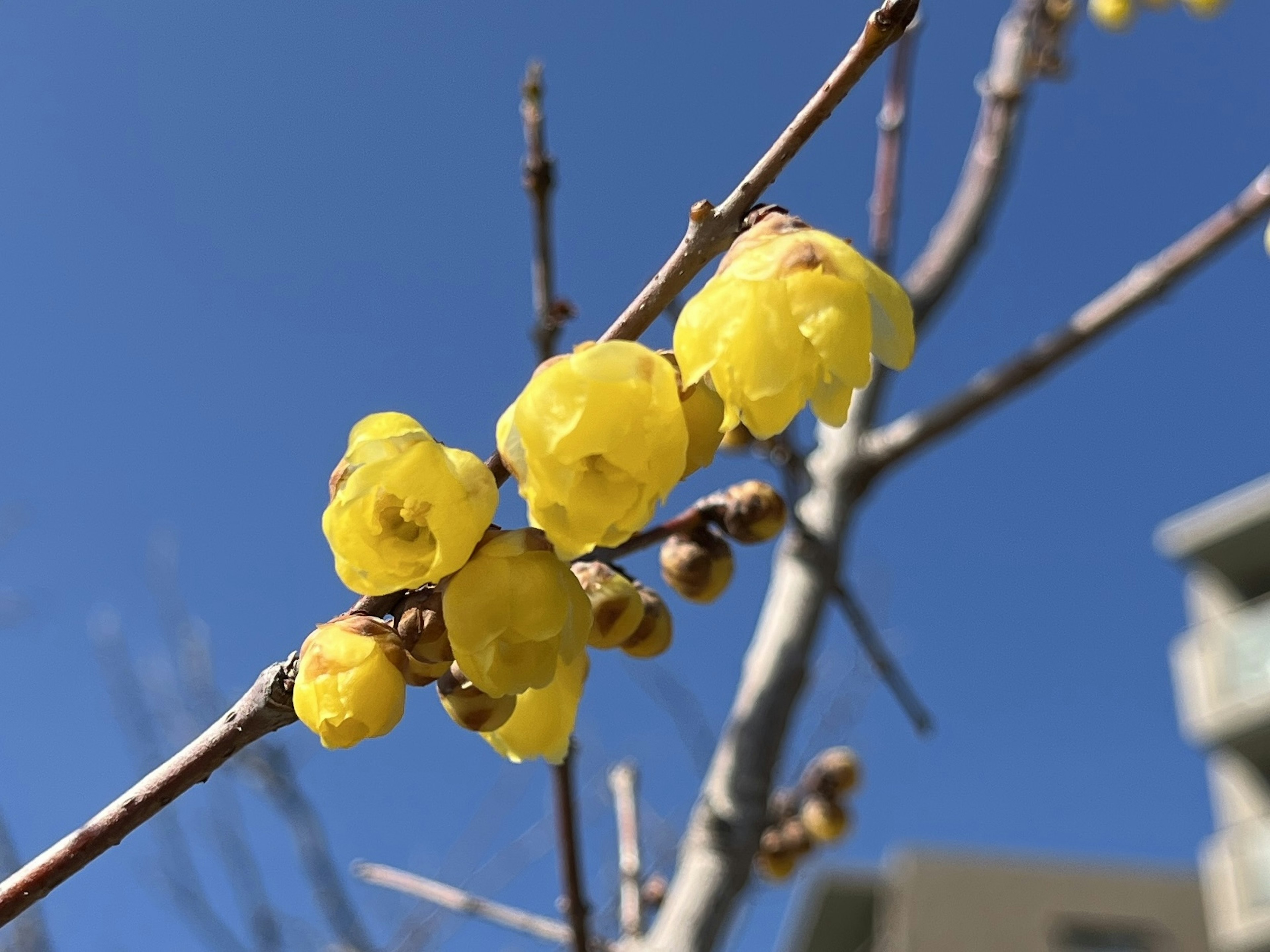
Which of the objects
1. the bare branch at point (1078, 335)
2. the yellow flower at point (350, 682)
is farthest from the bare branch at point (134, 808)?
the bare branch at point (1078, 335)

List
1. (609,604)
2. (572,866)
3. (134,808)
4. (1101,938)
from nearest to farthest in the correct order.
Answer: (134,808) → (609,604) → (572,866) → (1101,938)

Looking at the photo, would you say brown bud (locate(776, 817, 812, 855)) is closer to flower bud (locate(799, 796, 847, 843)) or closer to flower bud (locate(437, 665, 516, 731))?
flower bud (locate(799, 796, 847, 843))

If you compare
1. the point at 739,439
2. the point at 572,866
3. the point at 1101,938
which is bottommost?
the point at 1101,938

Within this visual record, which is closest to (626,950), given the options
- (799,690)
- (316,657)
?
(799,690)

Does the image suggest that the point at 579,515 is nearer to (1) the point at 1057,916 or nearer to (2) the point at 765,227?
(2) the point at 765,227

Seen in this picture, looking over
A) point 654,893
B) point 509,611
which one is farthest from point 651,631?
point 654,893

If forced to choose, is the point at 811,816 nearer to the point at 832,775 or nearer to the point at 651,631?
the point at 832,775
